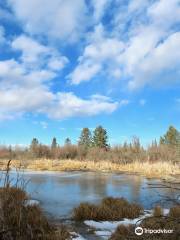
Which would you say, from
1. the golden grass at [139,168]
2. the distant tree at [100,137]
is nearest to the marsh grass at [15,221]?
the golden grass at [139,168]

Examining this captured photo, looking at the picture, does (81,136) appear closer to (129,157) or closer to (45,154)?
(45,154)

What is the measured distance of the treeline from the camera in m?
29.2

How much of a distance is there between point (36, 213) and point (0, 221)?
2373mm

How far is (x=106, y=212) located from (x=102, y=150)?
91.5 ft

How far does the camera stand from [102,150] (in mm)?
35406

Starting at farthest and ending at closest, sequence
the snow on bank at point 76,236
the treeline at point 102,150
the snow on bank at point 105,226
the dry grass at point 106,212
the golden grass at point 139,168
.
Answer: the treeline at point 102,150, the golden grass at point 139,168, the dry grass at point 106,212, the snow on bank at point 105,226, the snow on bank at point 76,236

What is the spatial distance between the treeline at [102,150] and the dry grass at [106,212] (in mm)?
10862

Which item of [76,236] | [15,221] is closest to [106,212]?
[76,236]

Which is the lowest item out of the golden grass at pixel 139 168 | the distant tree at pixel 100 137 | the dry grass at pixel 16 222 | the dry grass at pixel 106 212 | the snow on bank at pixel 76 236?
the snow on bank at pixel 76 236

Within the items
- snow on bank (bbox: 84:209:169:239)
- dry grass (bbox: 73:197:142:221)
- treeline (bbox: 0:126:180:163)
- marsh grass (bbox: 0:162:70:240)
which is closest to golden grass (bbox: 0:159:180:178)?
treeline (bbox: 0:126:180:163)

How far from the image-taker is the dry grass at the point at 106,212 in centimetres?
746

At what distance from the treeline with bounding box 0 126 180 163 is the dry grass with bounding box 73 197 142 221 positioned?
1086 centimetres

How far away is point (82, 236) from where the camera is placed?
6.00 meters

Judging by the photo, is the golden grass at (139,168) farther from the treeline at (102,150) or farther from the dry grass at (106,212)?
the dry grass at (106,212)
